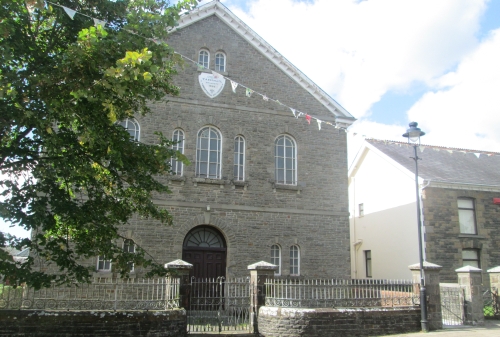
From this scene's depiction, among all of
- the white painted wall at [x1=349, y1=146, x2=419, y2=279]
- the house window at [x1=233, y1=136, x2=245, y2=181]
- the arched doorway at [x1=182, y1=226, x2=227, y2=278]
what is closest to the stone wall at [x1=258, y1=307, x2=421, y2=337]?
the arched doorway at [x1=182, y1=226, x2=227, y2=278]

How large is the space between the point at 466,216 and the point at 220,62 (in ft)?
42.3

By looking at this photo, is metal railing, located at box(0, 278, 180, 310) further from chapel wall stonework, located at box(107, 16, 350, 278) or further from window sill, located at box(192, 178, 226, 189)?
window sill, located at box(192, 178, 226, 189)

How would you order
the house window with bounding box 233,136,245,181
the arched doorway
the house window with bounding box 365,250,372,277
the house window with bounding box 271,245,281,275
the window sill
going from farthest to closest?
the house window with bounding box 365,250,372,277, the house window with bounding box 233,136,245,181, the house window with bounding box 271,245,281,275, the window sill, the arched doorway

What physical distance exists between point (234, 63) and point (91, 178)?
10351mm

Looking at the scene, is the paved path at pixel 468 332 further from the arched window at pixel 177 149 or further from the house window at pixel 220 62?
the house window at pixel 220 62

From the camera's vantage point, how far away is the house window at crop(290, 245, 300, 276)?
671 inches

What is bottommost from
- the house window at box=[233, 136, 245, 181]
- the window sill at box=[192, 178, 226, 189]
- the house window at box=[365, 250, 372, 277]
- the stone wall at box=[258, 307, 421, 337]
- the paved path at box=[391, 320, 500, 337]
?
the paved path at box=[391, 320, 500, 337]

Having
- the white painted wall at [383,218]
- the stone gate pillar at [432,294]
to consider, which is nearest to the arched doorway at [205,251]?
the stone gate pillar at [432,294]

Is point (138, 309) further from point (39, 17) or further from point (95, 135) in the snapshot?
point (39, 17)

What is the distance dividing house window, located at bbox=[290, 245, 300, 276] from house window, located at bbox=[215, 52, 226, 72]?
7355mm

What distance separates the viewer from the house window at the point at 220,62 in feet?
59.7

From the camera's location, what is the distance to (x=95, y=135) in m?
7.46

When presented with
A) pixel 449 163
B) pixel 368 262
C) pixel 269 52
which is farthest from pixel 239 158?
pixel 449 163

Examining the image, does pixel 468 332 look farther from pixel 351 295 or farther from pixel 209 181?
pixel 209 181
